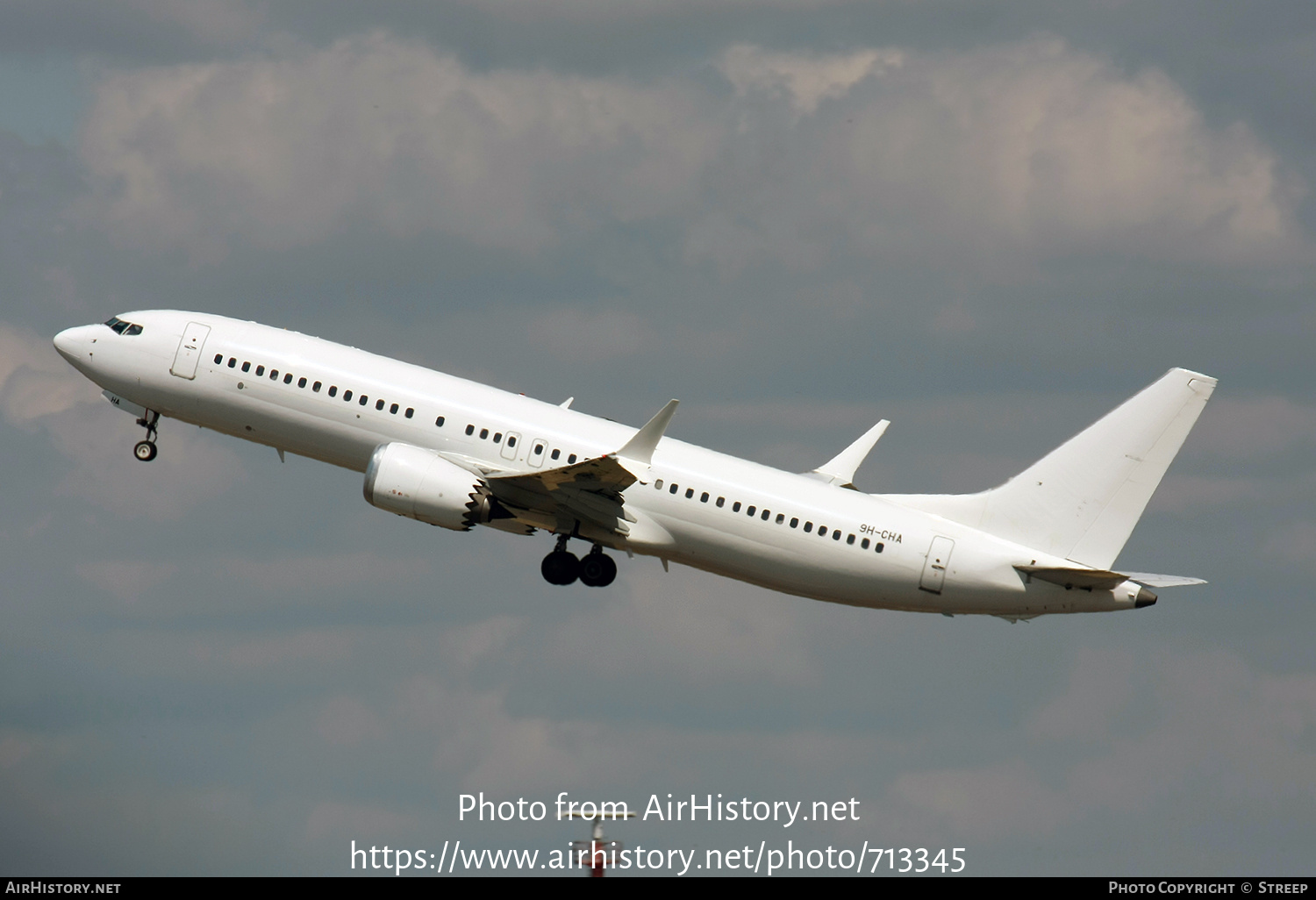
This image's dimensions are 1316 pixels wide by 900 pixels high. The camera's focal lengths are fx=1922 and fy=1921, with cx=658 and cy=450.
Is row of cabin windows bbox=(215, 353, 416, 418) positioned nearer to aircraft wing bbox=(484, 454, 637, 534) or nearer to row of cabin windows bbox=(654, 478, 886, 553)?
aircraft wing bbox=(484, 454, 637, 534)

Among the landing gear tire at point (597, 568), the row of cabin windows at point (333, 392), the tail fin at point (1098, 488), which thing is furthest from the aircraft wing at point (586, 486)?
the tail fin at point (1098, 488)

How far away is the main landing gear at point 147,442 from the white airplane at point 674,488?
2.44 m

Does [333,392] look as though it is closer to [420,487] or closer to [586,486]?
[420,487]

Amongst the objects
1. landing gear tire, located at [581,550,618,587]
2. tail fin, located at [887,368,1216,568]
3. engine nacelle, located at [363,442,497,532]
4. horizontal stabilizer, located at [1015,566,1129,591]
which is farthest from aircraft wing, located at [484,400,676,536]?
horizontal stabilizer, located at [1015,566,1129,591]

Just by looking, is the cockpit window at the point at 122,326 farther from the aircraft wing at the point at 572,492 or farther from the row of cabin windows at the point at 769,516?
the row of cabin windows at the point at 769,516

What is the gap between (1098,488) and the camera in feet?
240

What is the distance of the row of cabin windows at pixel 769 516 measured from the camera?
2776 inches

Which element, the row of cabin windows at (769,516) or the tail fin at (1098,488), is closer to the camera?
the row of cabin windows at (769,516)

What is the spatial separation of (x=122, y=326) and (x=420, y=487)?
15.3 meters

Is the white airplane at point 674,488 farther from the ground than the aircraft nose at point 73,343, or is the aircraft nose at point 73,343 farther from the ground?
the aircraft nose at point 73,343

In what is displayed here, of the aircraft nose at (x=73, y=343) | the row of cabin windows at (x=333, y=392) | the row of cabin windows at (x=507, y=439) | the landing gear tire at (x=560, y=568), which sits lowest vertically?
the landing gear tire at (x=560, y=568)
